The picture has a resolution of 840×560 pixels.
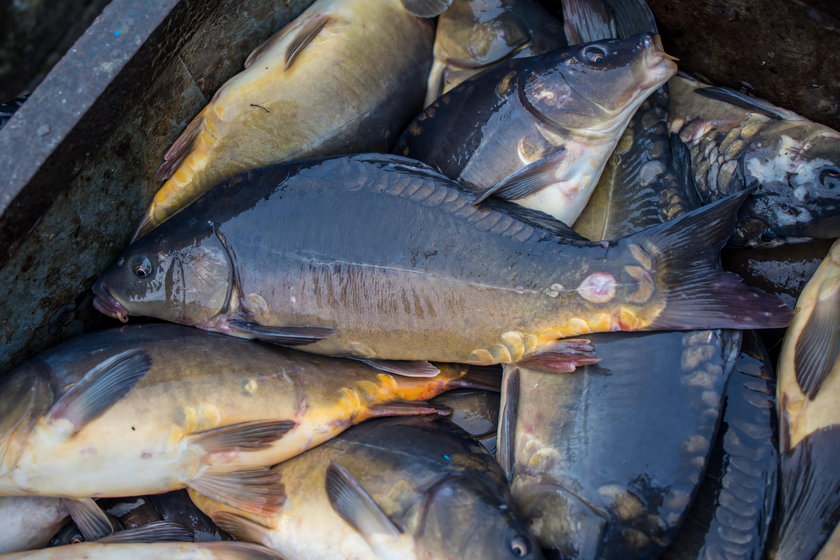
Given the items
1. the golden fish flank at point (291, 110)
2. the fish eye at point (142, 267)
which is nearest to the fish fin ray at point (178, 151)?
the golden fish flank at point (291, 110)

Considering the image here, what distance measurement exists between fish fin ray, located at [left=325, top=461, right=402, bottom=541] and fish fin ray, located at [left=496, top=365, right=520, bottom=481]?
1.68 feet

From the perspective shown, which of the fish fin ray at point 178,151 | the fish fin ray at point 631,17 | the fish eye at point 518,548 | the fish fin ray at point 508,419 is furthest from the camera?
the fish fin ray at point 631,17

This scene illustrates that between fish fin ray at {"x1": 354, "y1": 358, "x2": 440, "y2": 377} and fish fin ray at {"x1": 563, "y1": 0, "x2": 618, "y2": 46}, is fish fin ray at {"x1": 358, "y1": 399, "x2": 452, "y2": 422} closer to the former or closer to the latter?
fish fin ray at {"x1": 354, "y1": 358, "x2": 440, "y2": 377}

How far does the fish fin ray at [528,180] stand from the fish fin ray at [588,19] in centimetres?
69

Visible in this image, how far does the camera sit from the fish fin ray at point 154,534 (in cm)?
289

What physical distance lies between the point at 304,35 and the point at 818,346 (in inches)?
95.0

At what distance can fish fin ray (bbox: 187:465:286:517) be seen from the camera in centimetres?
280

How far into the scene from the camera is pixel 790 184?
10.1 feet

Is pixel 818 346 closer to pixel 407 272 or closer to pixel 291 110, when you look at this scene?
pixel 407 272

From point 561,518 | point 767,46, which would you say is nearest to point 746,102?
point 767,46

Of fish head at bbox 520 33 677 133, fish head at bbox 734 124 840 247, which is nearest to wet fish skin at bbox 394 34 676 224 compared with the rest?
fish head at bbox 520 33 677 133

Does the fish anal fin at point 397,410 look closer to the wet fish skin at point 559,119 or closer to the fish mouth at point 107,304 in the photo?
the wet fish skin at point 559,119

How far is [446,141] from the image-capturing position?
320cm

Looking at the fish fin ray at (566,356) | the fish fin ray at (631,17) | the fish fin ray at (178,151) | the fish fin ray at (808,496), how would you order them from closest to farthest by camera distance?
the fish fin ray at (808,496)
the fish fin ray at (566,356)
the fish fin ray at (178,151)
the fish fin ray at (631,17)
